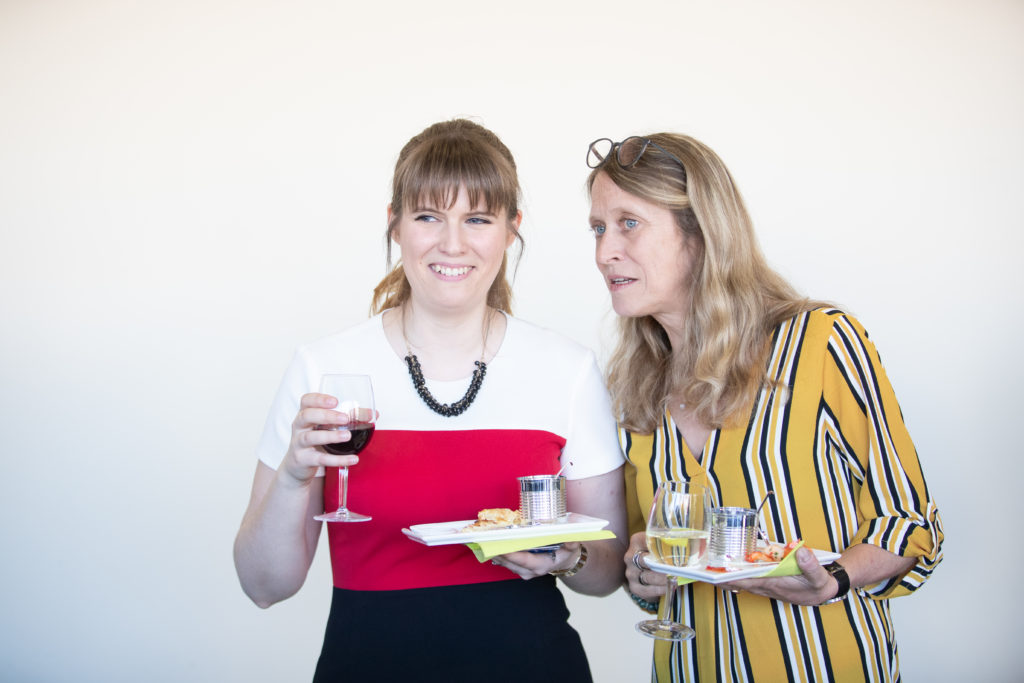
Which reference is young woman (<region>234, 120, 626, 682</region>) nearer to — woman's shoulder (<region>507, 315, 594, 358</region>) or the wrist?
woman's shoulder (<region>507, 315, 594, 358</region>)

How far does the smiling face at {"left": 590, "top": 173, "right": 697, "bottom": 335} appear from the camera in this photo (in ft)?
7.04

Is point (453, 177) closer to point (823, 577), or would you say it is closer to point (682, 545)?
point (682, 545)

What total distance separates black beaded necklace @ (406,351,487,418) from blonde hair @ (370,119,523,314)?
1.13 feet

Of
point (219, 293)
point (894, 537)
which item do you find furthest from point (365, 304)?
point (894, 537)

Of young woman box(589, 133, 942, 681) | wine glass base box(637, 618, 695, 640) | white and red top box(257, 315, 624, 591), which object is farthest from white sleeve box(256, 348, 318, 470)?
wine glass base box(637, 618, 695, 640)

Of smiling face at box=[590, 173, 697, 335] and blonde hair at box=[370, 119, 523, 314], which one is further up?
blonde hair at box=[370, 119, 523, 314]

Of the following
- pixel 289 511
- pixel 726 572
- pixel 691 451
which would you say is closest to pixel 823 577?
pixel 726 572

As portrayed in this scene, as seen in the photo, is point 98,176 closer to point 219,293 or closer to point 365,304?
point 219,293

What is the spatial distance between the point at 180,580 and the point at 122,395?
84 centimetres

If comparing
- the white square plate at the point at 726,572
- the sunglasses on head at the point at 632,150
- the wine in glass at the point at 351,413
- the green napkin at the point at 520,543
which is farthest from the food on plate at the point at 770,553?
the sunglasses on head at the point at 632,150

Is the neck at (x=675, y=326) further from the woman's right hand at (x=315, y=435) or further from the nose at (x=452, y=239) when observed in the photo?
the woman's right hand at (x=315, y=435)

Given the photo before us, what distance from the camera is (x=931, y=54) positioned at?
3.55m

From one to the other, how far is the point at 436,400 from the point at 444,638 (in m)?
0.52

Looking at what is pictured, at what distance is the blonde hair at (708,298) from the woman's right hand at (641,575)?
29 centimetres
